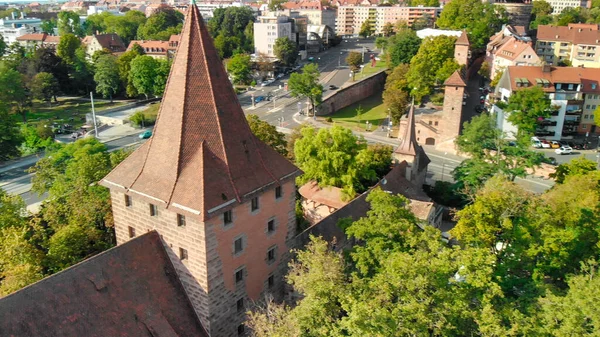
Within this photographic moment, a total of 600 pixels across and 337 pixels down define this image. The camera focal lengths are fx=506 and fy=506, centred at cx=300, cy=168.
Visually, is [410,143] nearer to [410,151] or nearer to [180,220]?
[410,151]

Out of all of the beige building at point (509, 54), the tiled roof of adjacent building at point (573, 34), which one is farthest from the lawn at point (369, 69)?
the tiled roof of adjacent building at point (573, 34)

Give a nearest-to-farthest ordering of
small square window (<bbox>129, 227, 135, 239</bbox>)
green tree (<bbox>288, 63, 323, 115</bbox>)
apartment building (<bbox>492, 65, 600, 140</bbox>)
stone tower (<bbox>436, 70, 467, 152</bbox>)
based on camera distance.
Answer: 1. small square window (<bbox>129, 227, 135, 239</bbox>)
2. stone tower (<bbox>436, 70, 467, 152</bbox>)
3. apartment building (<bbox>492, 65, 600, 140</bbox>)
4. green tree (<bbox>288, 63, 323, 115</bbox>)

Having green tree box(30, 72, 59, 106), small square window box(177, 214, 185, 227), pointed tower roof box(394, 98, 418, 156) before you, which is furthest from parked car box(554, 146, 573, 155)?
green tree box(30, 72, 59, 106)

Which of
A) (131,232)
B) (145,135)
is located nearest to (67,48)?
(145,135)

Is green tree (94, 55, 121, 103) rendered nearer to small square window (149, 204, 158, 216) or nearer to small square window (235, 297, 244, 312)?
small square window (149, 204, 158, 216)

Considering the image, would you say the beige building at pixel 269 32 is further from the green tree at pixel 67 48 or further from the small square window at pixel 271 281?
the small square window at pixel 271 281

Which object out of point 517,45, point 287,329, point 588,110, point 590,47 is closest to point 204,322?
point 287,329

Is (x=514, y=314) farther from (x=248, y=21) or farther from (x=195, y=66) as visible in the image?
(x=248, y=21)
